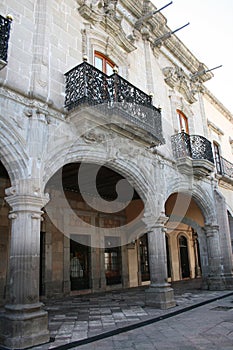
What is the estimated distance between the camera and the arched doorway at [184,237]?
36.9ft

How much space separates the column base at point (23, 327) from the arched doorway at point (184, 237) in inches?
288

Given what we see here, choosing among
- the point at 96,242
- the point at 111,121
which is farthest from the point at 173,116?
the point at 96,242

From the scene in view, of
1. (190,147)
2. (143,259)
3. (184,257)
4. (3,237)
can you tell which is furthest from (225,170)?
(3,237)

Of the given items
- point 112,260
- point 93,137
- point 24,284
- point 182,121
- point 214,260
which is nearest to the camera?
point 24,284

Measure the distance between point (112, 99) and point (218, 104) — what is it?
10.7 metres

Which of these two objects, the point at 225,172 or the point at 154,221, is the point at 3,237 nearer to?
the point at 154,221

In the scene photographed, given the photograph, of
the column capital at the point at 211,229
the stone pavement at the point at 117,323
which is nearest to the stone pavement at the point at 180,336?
the stone pavement at the point at 117,323

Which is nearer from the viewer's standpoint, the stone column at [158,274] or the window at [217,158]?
the stone column at [158,274]

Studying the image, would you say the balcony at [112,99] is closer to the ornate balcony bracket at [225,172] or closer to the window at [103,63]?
the window at [103,63]

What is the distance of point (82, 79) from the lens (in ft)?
19.8

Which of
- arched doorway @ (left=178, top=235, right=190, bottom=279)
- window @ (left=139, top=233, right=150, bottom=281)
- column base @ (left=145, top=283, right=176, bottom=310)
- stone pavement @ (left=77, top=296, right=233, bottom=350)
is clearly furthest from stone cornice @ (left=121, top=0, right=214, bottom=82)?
stone pavement @ (left=77, top=296, right=233, bottom=350)

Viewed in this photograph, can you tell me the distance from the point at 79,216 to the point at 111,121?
506cm

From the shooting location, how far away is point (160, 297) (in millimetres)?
7047

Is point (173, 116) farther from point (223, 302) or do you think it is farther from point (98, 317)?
point (98, 317)
